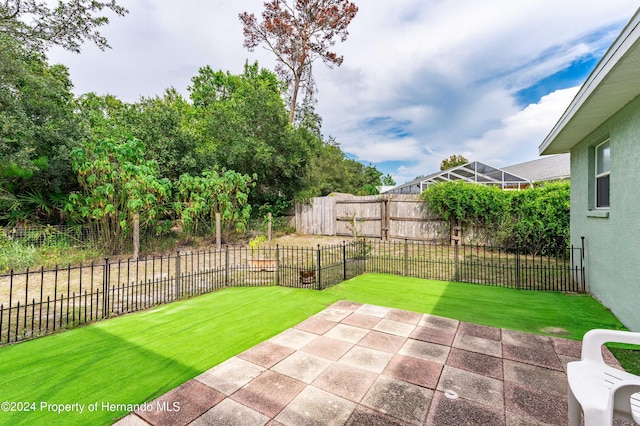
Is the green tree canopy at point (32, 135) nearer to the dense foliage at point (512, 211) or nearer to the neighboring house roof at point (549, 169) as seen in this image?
the dense foliage at point (512, 211)

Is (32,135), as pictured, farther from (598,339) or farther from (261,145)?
(598,339)

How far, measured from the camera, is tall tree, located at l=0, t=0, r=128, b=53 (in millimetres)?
7727

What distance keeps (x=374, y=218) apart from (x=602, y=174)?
703cm

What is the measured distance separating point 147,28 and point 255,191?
7097 mm

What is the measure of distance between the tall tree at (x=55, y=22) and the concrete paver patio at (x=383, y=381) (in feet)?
35.8

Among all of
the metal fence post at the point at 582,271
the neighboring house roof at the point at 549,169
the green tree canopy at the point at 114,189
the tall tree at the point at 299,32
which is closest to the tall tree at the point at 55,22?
the green tree canopy at the point at 114,189

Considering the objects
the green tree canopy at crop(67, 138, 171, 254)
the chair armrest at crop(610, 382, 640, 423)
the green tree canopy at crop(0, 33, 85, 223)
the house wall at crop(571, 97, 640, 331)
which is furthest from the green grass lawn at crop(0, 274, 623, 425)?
the green tree canopy at crop(0, 33, 85, 223)

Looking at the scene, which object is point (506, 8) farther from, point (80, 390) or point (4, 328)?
point (4, 328)

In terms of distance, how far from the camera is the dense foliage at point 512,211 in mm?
7680

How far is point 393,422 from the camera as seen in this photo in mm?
1903

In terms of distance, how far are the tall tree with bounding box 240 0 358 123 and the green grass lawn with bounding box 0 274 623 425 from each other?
11.7 meters

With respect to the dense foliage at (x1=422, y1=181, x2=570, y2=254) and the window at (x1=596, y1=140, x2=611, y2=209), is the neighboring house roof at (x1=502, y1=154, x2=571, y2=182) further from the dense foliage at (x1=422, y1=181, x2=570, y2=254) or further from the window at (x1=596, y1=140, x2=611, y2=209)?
the window at (x1=596, y1=140, x2=611, y2=209)

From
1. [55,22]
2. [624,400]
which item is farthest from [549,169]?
[55,22]

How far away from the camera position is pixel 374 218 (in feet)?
36.5
